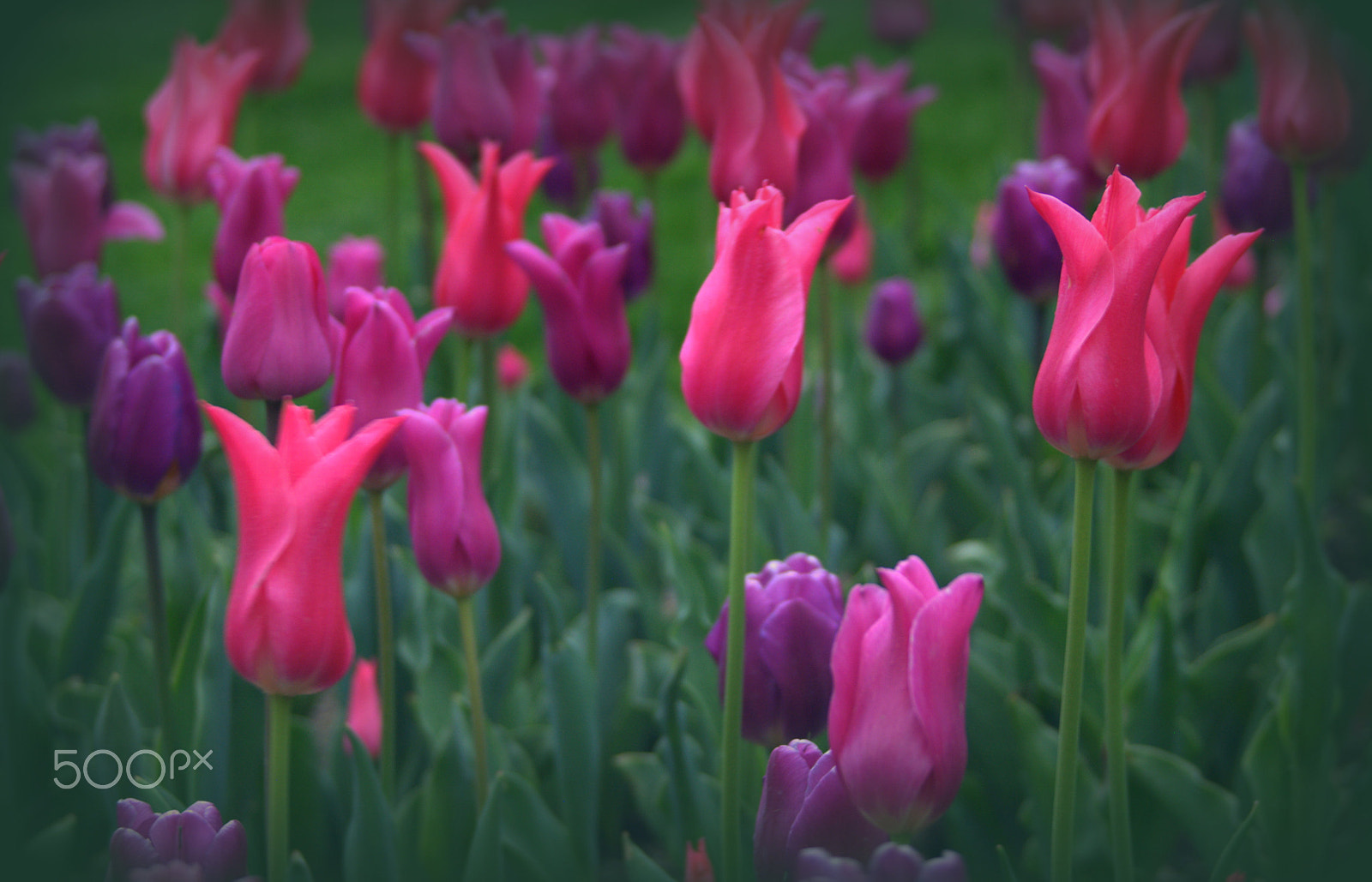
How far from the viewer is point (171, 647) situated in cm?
165

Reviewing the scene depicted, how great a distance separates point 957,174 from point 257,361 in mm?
4851

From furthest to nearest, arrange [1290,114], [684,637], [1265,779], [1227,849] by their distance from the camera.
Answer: [1290,114], [684,637], [1265,779], [1227,849]

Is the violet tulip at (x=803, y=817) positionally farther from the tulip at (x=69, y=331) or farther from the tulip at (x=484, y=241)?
the tulip at (x=69, y=331)

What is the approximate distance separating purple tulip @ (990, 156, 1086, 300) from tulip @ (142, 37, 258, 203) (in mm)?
1197

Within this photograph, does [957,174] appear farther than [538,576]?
Yes

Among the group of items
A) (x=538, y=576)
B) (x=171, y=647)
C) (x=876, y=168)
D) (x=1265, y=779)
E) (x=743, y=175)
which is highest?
(x=876, y=168)

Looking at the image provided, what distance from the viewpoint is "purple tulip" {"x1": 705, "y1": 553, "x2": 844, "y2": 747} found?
40.3 inches

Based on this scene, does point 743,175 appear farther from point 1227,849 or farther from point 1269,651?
point 1269,651

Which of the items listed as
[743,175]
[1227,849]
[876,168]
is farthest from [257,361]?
[876,168]

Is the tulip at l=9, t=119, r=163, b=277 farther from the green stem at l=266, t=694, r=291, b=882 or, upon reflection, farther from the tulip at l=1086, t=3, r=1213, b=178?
the tulip at l=1086, t=3, r=1213, b=178

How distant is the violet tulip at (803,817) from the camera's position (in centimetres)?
85

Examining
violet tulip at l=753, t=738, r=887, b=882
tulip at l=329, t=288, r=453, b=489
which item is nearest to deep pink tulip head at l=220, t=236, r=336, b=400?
tulip at l=329, t=288, r=453, b=489

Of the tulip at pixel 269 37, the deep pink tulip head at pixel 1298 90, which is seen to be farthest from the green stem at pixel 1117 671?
the tulip at pixel 269 37

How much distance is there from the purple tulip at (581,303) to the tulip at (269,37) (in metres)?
1.20
